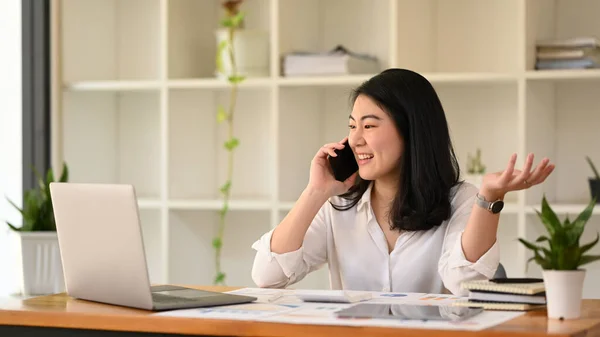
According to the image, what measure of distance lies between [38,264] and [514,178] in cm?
192

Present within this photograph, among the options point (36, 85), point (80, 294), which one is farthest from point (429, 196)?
point (36, 85)

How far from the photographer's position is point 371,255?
2896 mm

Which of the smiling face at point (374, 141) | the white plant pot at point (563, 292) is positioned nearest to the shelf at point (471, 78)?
the smiling face at point (374, 141)

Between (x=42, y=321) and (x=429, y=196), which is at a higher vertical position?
(x=429, y=196)

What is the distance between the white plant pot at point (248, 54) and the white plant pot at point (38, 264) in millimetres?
1048

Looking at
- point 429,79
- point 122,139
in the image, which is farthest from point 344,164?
point 122,139

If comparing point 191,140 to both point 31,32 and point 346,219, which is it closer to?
point 31,32

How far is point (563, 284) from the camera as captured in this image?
6.52ft

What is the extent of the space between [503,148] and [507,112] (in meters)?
0.15

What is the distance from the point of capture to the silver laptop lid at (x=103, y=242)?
220 centimetres

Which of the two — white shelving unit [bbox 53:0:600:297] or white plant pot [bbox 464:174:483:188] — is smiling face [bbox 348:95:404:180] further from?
white plant pot [bbox 464:174:483:188]

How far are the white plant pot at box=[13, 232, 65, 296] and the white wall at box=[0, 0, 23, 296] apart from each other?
2.48ft

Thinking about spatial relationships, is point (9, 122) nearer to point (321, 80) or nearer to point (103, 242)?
point (321, 80)

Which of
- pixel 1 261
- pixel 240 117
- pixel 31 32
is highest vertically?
pixel 31 32
